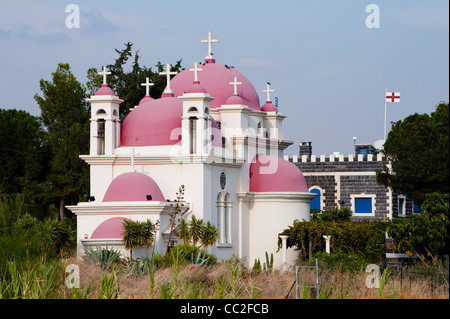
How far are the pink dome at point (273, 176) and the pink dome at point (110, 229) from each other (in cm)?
845

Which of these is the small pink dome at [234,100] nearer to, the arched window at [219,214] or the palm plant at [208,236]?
the arched window at [219,214]

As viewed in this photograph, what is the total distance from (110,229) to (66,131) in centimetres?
2143

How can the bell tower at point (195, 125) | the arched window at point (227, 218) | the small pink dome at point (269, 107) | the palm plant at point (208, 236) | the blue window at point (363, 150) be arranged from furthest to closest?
the blue window at point (363, 150), the small pink dome at point (269, 107), the arched window at point (227, 218), the bell tower at point (195, 125), the palm plant at point (208, 236)

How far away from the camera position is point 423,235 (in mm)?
29250

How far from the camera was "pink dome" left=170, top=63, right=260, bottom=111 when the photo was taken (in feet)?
141

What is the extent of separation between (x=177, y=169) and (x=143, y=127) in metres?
2.28

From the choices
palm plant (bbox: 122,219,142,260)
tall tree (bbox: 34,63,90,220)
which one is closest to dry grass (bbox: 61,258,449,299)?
palm plant (bbox: 122,219,142,260)

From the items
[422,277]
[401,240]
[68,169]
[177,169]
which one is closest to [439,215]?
[401,240]

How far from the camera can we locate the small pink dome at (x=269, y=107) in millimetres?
45406

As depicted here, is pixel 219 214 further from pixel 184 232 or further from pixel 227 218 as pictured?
pixel 184 232

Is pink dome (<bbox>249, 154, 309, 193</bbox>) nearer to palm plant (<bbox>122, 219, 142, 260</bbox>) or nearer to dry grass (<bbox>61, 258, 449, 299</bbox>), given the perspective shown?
palm plant (<bbox>122, 219, 142, 260</bbox>)

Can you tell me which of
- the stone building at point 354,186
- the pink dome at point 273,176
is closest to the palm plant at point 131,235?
the pink dome at point 273,176

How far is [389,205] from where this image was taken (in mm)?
55062

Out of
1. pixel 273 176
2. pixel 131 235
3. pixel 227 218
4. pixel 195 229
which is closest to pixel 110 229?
pixel 131 235
